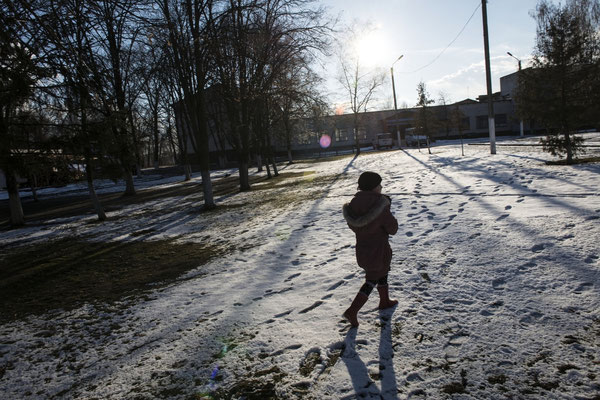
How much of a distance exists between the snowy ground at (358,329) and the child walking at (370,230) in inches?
13.9

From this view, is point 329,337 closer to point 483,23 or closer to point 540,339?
point 540,339

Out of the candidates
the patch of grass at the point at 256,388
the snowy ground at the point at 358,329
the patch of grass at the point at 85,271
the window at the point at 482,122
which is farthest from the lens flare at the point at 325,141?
the patch of grass at the point at 256,388

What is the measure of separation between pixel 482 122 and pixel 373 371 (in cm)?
6195

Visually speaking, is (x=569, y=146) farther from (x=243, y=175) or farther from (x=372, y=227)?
(x=243, y=175)

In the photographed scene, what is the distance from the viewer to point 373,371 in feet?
8.66

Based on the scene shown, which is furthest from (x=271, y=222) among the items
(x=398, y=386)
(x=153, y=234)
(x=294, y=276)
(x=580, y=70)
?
(x=580, y=70)

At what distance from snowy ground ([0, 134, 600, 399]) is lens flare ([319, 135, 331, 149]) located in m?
50.3

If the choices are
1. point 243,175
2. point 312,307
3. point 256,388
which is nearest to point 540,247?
point 312,307

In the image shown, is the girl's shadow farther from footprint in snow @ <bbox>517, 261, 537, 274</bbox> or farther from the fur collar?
footprint in snow @ <bbox>517, 261, 537, 274</bbox>

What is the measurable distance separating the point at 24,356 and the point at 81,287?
2.18m

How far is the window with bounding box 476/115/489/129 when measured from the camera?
180ft

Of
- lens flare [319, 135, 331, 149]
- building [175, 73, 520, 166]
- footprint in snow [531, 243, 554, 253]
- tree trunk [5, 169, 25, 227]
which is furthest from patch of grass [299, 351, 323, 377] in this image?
lens flare [319, 135, 331, 149]

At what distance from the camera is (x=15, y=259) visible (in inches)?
298

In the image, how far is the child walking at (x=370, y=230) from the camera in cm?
322
